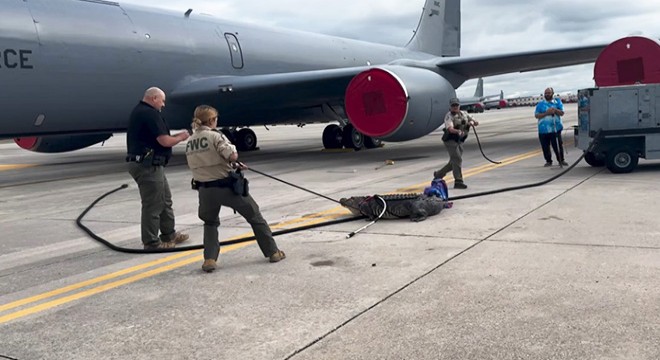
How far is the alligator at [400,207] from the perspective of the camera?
6.19 metres

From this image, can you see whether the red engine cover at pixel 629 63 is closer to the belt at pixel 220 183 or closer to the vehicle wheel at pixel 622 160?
the vehicle wheel at pixel 622 160

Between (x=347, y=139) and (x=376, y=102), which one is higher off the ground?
(x=376, y=102)

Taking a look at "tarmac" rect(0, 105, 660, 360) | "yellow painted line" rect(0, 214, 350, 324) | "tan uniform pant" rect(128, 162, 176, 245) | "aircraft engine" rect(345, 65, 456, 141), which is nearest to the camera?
"tarmac" rect(0, 105, 660, 360)

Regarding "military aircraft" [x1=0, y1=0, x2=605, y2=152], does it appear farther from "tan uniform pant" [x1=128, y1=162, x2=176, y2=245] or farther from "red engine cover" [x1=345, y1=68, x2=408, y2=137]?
"tan uniform pant" [x1=128, y1=162, x2=176, y2=245]

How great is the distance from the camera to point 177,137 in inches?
212

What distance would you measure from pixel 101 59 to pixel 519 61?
10024 millimetres

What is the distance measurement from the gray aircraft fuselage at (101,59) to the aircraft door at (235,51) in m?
0.03

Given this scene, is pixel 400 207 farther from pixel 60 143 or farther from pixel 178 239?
pixel 60 143

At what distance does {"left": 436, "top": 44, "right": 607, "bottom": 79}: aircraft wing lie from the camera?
14.3m

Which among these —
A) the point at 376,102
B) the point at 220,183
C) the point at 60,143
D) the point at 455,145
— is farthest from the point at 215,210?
the point at 60,143

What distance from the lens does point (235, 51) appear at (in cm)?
1402

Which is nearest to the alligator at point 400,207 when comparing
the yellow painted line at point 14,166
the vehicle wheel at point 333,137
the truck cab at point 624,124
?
the truck cab at point 624,124

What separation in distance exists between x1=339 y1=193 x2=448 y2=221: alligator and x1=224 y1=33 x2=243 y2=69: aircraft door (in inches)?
335

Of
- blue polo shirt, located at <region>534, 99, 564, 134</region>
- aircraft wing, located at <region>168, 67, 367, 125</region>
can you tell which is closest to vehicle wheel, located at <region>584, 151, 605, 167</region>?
blue polo shirt, located at <region>534, 99, 564, 134</region>
